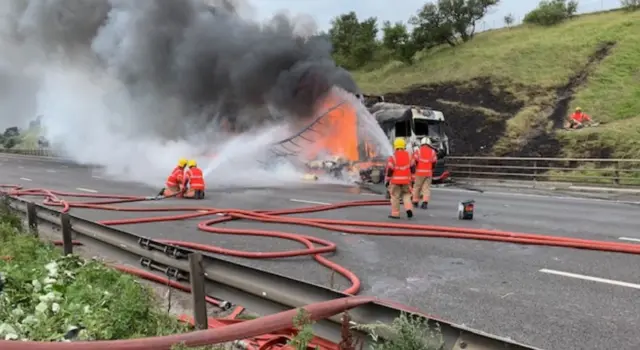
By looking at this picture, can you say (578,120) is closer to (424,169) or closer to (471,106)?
(471,106)

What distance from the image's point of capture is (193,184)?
13031 mm

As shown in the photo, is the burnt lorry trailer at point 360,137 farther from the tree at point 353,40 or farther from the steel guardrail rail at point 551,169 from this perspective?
the tree at point 353,40

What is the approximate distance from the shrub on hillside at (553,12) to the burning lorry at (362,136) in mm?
23162

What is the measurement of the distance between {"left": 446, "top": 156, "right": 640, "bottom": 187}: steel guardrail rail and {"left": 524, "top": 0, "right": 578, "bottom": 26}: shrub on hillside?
21.1m

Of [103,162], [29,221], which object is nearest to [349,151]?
[29,221]

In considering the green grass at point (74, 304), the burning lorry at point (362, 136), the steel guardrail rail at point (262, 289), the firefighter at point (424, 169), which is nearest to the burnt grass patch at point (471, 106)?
the burning lorry at point (362, 136)

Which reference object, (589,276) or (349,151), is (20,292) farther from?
(349,151)

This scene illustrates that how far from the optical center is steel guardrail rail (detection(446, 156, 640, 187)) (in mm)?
16672

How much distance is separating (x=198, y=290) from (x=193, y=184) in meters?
9.31

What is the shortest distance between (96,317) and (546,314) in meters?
3.36

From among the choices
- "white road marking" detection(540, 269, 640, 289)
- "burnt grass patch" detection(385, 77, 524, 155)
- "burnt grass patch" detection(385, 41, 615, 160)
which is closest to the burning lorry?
"burnt grass patch" detection(385, 41, 615, 160)

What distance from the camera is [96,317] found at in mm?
3596

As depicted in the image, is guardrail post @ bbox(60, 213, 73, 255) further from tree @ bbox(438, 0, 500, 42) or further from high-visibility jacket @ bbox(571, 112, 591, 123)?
tree @ bbox(438, 0, 500, 42)

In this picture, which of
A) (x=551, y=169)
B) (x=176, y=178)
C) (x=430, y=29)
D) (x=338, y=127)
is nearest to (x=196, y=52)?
(x=338, y=127)
